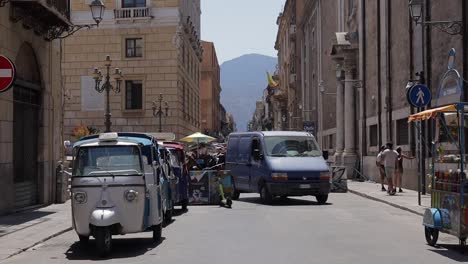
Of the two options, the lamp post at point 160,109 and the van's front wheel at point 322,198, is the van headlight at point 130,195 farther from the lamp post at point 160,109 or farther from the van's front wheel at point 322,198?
the lamp post at point 160,109

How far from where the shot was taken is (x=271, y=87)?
117 metres

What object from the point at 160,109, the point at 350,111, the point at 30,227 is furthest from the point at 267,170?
the point at 160,109

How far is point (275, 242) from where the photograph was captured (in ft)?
41.8

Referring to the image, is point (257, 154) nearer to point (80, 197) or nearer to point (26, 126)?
point (26, 126)

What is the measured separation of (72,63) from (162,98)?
750 centimetres

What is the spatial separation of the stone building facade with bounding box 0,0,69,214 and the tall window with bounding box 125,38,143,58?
28.3 m

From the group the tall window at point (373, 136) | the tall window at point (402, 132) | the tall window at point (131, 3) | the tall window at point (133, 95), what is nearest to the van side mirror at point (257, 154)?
the tall window at point (402, 132)

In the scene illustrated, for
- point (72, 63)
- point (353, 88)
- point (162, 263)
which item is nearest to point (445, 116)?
point (162, 263)

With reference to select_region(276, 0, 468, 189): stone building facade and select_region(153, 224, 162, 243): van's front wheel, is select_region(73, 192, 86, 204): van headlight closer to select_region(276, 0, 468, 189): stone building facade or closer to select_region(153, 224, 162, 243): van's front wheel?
select_region(153, 224, 162, 243): van's front wheel

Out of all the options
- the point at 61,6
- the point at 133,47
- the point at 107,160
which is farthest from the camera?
the point at 133,47

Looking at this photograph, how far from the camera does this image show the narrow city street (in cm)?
1099

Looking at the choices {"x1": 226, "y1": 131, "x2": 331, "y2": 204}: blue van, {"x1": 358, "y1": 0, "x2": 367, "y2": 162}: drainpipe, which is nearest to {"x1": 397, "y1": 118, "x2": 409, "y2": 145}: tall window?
{"x1": 358, "y1": 0, "x2": 367, "y2": 162}: drainpipe

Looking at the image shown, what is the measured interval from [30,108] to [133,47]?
1230 inches

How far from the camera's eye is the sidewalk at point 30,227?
12.6 m
